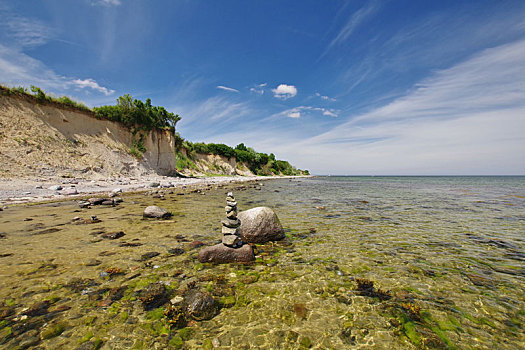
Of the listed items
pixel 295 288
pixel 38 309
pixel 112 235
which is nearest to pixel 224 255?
pixel 295 288

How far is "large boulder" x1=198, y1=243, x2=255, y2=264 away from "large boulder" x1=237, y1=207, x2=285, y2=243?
1460 millimetres

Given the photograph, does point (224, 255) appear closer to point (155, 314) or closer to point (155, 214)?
point (155, 314)

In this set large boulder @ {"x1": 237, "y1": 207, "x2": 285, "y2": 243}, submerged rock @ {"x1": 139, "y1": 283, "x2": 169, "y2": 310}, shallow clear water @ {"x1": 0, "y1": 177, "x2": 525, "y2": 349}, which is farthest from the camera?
large boulder @ {"x1": 237, "y1": 207, "x2": 285, "y2": 243}

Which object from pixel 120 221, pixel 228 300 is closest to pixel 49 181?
pixel 120 221

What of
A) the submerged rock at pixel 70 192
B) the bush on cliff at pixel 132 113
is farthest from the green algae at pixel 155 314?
the bush on cliff at pixel 132 113

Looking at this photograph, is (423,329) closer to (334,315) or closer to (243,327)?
(334,315)

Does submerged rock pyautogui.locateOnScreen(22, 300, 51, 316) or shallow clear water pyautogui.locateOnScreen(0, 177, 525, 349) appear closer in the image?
shallow clear water pyautogui.locateOnScreen(0, 177, 525, 349)

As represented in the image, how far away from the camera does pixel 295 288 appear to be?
466cm

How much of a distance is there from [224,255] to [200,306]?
216cm

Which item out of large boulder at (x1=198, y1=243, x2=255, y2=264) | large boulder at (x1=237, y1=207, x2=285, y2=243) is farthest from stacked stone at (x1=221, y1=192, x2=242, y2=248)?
large boulder at (x1=237, y1=207, x2=285, y2=243)

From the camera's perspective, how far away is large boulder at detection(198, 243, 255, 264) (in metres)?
5.90

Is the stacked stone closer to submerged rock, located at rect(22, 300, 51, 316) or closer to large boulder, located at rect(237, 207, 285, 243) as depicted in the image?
large boulder, located at rect(237, 207, 285, 243)

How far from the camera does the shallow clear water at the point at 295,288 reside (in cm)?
326

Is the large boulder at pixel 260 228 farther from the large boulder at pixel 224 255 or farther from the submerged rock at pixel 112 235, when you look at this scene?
the submerged rock at pixel 112 235
